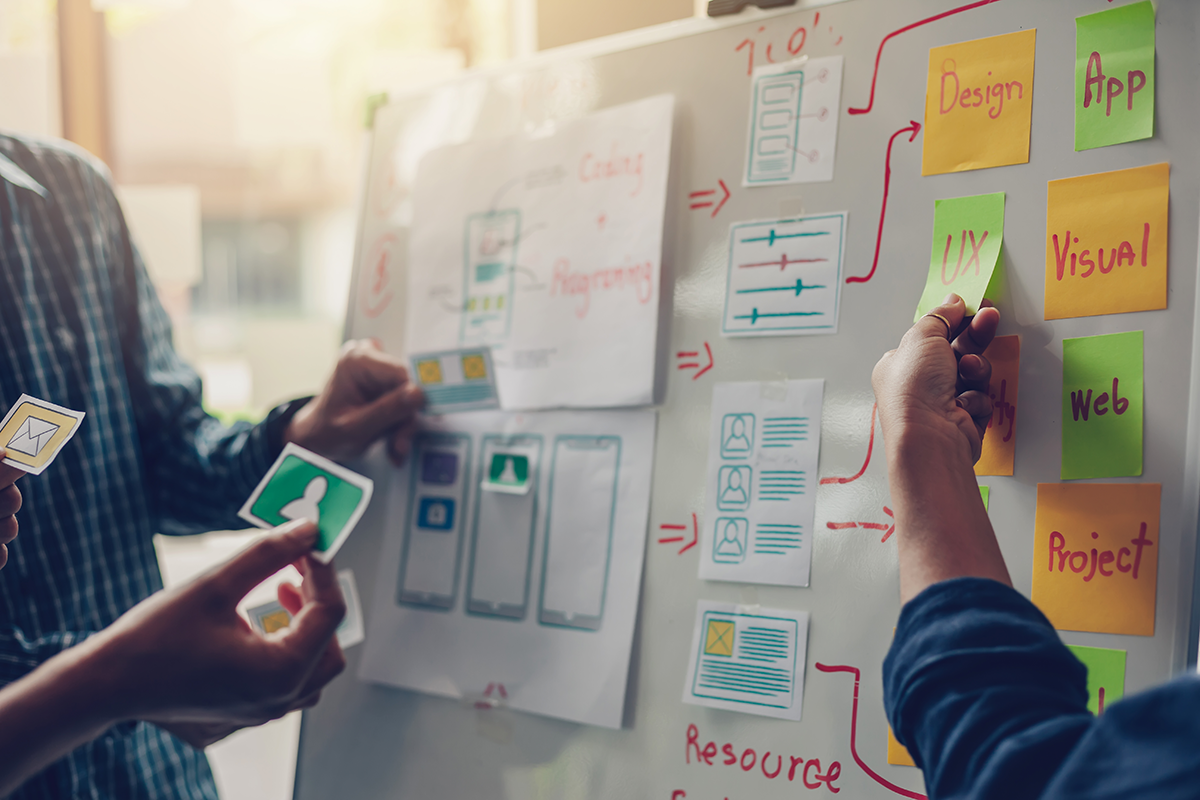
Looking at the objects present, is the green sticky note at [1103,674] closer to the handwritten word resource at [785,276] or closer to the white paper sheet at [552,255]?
the handwritten word resource at [785,276]

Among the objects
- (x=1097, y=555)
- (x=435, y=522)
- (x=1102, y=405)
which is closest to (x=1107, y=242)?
(x=1102, y=405)

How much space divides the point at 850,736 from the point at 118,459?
773 millimetres

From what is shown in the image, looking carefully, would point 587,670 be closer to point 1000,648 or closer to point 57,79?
point 1000,648

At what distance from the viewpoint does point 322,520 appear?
0.71 m

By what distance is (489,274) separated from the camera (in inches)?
34.4

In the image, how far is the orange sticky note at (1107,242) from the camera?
0.57m

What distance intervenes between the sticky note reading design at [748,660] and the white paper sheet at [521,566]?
7cm

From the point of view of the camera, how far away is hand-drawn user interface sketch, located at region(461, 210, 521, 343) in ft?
2.82

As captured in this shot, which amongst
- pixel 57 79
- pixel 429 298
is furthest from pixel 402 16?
pixel 429 298

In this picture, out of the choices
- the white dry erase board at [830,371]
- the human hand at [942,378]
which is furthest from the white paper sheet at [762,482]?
the human hand at [942,378]

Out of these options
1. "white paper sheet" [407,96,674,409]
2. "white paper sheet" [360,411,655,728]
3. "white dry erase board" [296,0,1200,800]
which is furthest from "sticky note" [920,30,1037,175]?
"white paper sheet" [360,411,655,728]

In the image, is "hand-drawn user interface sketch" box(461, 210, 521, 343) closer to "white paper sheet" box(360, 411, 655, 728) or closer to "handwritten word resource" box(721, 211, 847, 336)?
"white paper sheet" box(360, 411, 655, 728)

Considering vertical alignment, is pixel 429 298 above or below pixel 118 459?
above

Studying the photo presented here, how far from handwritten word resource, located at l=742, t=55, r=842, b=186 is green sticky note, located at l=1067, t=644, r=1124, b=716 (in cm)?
42
